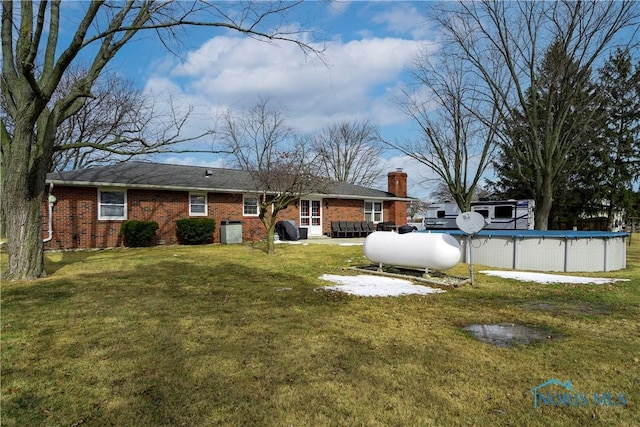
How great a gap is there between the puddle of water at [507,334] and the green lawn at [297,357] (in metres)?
0.18

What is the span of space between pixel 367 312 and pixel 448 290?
9.50 ft

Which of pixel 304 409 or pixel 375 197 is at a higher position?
pixel 375 197

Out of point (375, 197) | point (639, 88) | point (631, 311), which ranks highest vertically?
point (639, 88)

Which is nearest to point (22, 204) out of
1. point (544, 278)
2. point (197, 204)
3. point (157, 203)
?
point (157, 203)

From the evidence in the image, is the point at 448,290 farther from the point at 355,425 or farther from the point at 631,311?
the point at 355,425

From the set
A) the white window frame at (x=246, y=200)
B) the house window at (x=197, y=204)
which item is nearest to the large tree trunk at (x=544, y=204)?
the white window frame at (x=246, y=200)

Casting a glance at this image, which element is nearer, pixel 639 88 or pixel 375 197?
pixel 639 88

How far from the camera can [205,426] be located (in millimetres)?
2883

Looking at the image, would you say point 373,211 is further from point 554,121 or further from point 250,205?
point 554,121

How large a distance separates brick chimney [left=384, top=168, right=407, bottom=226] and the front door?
19.5 feet

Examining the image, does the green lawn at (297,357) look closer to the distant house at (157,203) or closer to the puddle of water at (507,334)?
the puddle of water at (507,334)

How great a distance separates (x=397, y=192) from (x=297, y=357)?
24.7 meters

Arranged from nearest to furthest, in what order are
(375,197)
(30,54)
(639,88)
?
(30,54), (639,88), (375,197)

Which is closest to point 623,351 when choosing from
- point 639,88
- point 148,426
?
point 148,426
